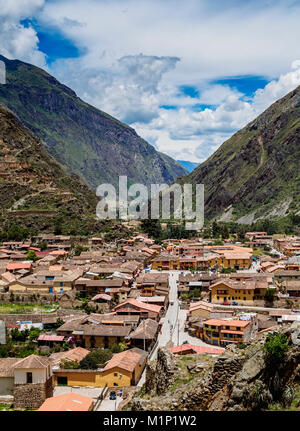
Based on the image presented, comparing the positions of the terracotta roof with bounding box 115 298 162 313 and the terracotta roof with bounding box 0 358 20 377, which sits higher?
the terracotta roof with bounding box 115 298 162 313

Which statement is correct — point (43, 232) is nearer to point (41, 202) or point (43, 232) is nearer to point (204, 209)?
point (41, 202)

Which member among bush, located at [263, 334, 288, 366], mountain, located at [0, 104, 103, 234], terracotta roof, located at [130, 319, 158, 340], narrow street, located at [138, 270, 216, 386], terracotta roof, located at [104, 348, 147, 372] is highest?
mountain, located at [0, 104, 103, 234]

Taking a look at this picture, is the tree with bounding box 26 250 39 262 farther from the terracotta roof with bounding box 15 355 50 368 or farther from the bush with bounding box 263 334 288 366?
the bush with bounding box 263 334 288 366

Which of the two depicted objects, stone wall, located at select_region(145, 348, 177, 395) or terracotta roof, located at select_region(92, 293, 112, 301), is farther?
terracotta roof, located at select_region(92, 293, 112, 301)

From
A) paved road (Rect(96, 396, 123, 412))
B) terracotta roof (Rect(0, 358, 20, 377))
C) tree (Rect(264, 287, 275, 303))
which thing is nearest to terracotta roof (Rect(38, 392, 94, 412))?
paved road (Rect(96, 396, 123, 412))

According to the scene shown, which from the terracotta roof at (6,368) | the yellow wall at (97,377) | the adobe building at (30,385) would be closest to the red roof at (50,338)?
the yellow wall at (97,377)

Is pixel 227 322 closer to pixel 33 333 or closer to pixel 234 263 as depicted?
pixel 33 333
